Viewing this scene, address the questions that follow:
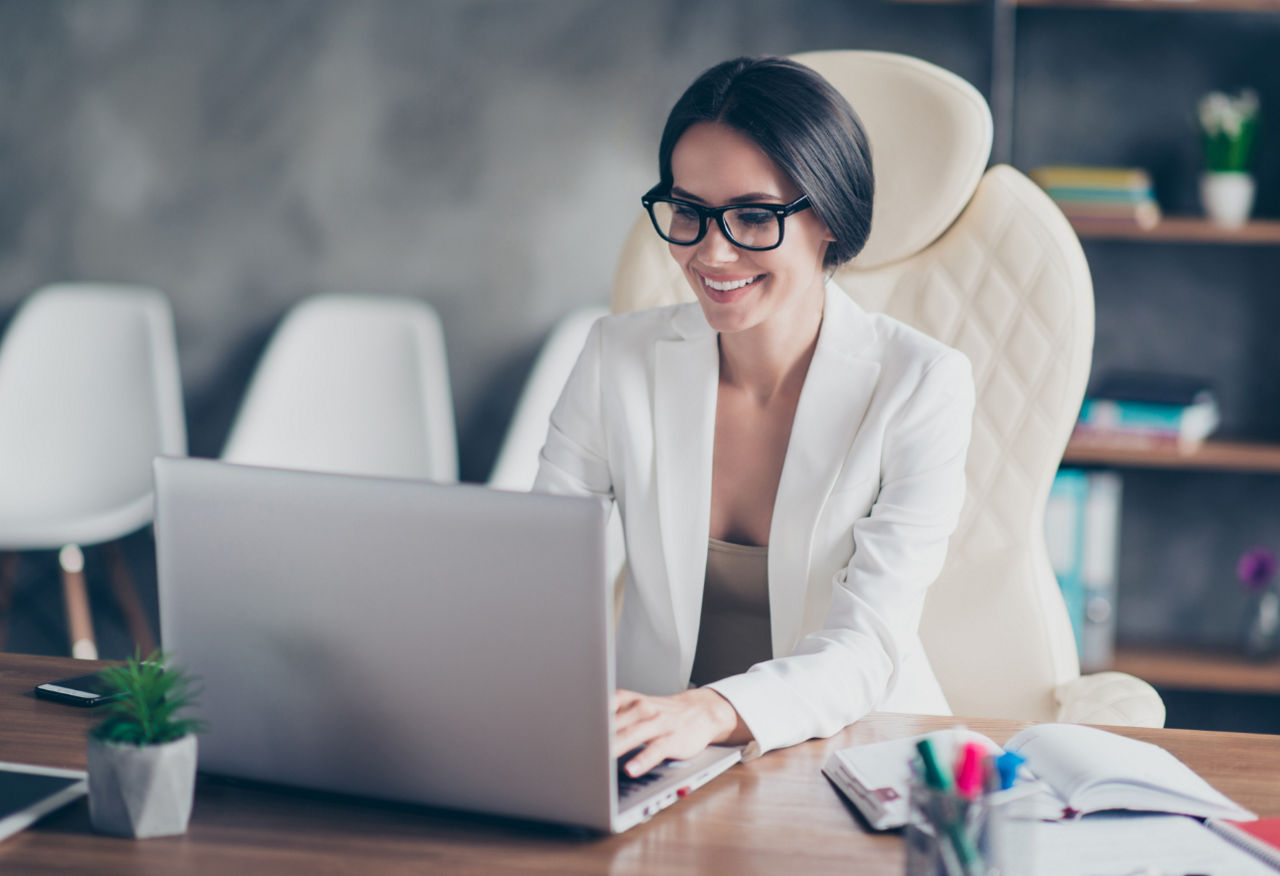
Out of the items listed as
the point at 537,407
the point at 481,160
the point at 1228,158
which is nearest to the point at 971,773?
the point at 537,407

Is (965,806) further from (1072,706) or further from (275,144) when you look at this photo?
(275,144)

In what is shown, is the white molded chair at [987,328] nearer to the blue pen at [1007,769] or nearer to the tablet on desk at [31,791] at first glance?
the blue pen at [1007,769]

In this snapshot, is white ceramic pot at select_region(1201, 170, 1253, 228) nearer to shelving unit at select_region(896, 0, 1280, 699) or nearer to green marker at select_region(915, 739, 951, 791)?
shelving unit at select_region(896, 0, 1280, 699)

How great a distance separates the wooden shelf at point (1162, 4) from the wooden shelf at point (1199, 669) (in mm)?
1362

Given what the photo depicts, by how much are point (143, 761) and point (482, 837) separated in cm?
25

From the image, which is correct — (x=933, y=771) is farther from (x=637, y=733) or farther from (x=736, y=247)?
(x=736, y=247)

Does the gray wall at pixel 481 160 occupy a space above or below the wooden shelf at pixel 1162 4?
Answer: below

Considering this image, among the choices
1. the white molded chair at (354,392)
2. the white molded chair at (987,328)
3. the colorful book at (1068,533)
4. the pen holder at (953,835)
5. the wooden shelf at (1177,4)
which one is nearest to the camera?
the pen holder at (953,835)

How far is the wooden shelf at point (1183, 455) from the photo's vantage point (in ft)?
8.63

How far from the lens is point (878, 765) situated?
1063 millimetres

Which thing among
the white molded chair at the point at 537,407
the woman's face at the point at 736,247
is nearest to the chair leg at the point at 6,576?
the white molded chair at the point at 537,407

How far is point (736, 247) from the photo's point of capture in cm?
147

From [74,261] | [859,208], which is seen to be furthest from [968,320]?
[74,261]

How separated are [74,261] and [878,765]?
2.89m
